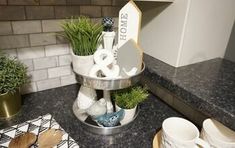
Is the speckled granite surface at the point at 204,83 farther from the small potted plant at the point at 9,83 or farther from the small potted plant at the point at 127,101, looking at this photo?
the small potted plant at the point at 9,83

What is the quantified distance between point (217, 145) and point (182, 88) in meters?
0.17

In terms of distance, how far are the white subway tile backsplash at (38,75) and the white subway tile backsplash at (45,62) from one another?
0.06ft

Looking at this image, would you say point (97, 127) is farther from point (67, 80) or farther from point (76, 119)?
point (67, 80)

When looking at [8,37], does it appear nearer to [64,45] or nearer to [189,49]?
[64,45]

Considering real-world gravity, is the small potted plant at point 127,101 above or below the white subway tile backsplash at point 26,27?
below

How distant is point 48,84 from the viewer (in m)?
0.83

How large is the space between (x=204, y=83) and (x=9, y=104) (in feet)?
2.04

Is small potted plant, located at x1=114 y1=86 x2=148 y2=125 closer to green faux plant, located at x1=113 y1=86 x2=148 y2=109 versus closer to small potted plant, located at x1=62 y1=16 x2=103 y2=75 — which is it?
green faux plant, located at x1=113 y1=86 x2=148 y2=109

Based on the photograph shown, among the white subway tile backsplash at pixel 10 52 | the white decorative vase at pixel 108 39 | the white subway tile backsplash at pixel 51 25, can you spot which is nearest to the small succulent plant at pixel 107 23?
the white decorative vase at pixel 108 39

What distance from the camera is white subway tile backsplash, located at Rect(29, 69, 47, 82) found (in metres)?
0.77

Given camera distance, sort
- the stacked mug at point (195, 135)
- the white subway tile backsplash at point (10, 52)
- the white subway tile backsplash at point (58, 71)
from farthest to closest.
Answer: the white subway tile backsplash at point (58, 71) → the white subway tile backsplash at point (10, 52) → the stacked mug at point (195, 135)

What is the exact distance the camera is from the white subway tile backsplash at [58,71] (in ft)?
2.65

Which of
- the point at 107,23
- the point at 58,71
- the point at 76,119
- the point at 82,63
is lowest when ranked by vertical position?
the point at 76,119

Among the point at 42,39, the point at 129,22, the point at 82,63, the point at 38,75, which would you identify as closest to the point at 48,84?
the point at 38,75
